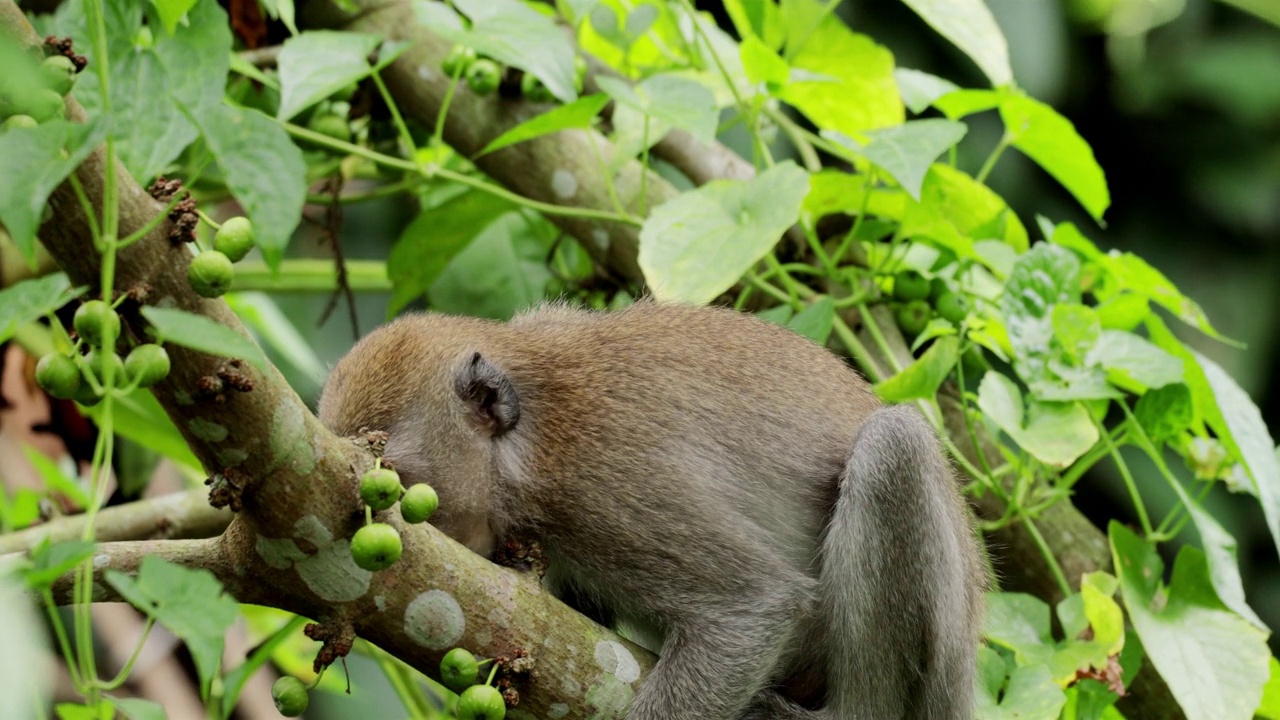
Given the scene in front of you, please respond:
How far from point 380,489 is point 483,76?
7.45ft

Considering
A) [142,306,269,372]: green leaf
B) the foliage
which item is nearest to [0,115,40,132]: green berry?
the foliage

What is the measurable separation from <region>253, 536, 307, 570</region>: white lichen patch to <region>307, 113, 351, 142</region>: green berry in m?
2.42

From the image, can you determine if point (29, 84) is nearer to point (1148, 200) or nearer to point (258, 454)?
point (258, 454)

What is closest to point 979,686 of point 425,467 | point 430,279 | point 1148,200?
point 425,467

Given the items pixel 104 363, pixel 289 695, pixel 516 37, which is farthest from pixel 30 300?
pixel 516 37

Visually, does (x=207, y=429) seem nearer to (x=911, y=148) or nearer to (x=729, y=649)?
(x=729, y=649)

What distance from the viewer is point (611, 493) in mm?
3221

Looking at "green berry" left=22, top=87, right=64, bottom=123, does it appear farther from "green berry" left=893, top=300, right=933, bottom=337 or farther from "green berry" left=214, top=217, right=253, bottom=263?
"green berry" left=893, top=300, right=933, bottom=337

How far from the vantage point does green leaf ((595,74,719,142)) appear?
3.41 m

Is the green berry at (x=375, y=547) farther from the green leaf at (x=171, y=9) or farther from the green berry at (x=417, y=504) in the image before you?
the green leaf at (x=171, y=9)

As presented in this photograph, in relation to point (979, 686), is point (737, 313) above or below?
above

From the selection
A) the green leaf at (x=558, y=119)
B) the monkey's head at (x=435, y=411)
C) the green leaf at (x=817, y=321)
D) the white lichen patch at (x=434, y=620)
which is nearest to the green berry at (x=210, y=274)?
the white lichen patch at (x=434, y=620)

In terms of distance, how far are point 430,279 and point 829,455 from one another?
1879 mm

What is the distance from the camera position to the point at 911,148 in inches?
133
